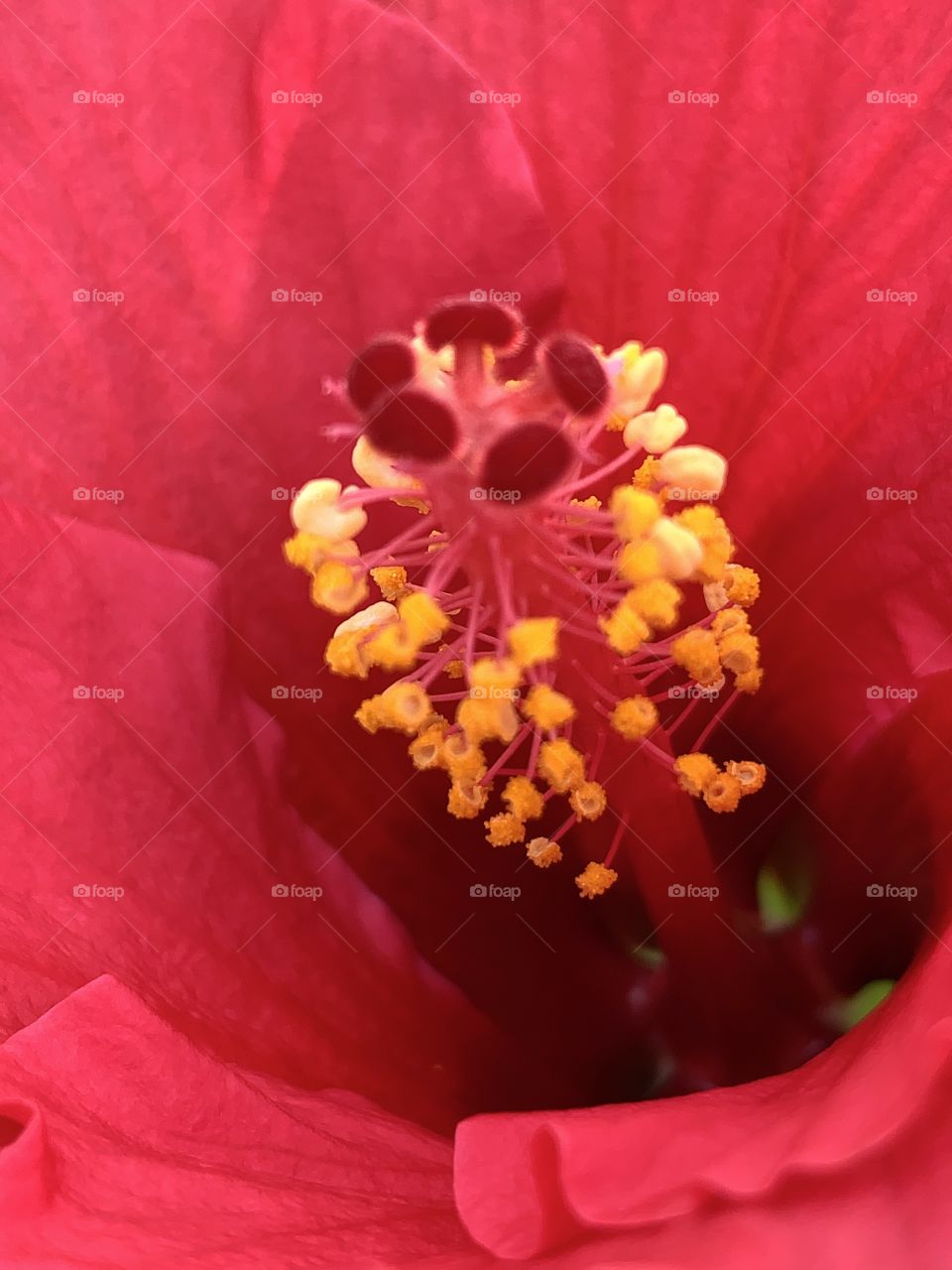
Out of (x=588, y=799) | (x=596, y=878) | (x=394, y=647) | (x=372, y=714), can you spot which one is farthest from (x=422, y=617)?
(x=596, y=878)

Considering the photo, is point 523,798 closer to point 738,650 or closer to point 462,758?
point 462,758

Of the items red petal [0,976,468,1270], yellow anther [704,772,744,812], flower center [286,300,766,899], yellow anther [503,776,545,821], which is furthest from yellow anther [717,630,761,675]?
red petal [0,976,468,1270]

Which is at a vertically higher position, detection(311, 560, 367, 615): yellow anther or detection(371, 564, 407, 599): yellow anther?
detection(311, 560, 367, 615): yellow anther

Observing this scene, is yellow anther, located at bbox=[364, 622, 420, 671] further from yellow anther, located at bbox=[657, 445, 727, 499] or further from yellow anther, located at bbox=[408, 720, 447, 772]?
yellow anther, located at bbox=[657, 445, 727, 499]

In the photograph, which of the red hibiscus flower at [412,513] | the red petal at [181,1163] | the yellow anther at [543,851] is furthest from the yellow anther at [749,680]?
the red petal at [181,1163]

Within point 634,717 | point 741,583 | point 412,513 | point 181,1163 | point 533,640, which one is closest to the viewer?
point 181,1163

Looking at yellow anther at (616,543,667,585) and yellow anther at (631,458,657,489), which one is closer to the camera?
yellow anther at (616,543,667,585)

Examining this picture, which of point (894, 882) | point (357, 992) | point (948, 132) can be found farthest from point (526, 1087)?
point (948, 132)

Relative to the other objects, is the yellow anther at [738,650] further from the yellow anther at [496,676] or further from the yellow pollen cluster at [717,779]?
the yellow anther at [496,676]

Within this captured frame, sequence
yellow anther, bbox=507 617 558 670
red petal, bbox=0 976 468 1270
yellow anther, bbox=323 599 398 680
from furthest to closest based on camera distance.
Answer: yellow anther, bbox=323 599 398 680 → yellow anther, bbox=507 617 558 670 → red petal, bbox=0 976 468 1270

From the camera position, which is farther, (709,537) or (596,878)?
(596,878)
